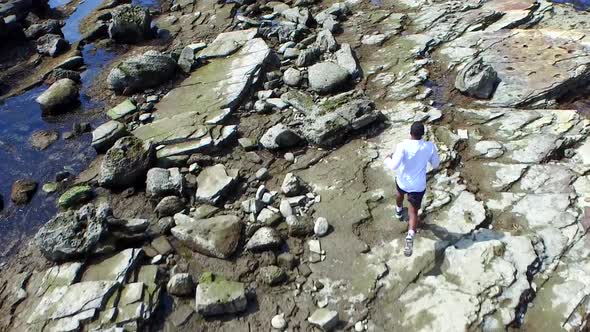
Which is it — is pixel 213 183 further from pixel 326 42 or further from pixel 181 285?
pixel 326 42

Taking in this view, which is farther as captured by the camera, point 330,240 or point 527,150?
point 527,150

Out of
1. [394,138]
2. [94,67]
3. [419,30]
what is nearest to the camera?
[394,138]

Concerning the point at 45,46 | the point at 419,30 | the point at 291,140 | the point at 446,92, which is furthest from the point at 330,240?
the point at 45,46

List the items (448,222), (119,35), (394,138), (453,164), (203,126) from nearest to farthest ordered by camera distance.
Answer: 1. (448,222)
2. (453,164)
3. (394,138)
4. (203,126)
5. (119,35)

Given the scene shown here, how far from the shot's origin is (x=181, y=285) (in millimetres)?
7309

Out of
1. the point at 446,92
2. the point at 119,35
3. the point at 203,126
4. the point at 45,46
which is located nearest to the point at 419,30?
the point at 446,92

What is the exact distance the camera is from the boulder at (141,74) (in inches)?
521

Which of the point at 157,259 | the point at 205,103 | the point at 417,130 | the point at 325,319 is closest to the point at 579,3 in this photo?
the point at 417,130

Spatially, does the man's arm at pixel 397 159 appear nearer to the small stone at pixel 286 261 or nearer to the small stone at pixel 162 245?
the small stone at pixel 286 261

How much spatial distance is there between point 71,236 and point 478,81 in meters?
9.64

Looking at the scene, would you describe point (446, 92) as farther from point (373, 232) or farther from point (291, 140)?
point (373, 232)

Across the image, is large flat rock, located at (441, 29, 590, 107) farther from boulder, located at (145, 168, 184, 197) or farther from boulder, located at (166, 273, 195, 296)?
boulder, located at (166, 273, 195, 296)

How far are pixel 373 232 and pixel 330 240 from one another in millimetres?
798

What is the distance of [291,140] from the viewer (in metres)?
10.4
